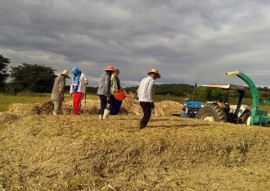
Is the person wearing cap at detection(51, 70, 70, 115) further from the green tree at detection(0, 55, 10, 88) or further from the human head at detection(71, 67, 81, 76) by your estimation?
the green tree at detection(0, 55, 10, 88)

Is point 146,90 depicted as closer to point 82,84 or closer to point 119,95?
point 119,95

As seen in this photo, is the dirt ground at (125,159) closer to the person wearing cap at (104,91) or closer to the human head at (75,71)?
the person wearing cap at (104,91)

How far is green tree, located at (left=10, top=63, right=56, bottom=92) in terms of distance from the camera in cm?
5316

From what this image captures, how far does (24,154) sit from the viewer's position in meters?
5.97

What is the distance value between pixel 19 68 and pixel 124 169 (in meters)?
55.0

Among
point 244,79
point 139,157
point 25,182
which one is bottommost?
point 25,182

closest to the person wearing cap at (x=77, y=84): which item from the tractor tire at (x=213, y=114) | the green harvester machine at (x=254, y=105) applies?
the tractor tire at (x=213, y=114)

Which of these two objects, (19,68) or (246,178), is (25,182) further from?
(19,68)

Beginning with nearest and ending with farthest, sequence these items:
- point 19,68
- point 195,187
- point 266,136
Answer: point 195,187
point 266,136
point 19,68

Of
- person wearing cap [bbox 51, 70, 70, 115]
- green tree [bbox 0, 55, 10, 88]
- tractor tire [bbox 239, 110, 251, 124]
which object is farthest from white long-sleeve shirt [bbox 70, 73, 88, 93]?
green tree [bbox 0, 55, 10, 88]

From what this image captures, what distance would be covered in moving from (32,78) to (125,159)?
5168cm

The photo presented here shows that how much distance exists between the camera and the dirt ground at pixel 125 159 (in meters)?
4.96

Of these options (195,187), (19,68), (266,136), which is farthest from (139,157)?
(19,68)

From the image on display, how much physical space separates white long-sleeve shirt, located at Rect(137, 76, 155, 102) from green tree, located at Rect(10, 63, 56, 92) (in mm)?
48078
